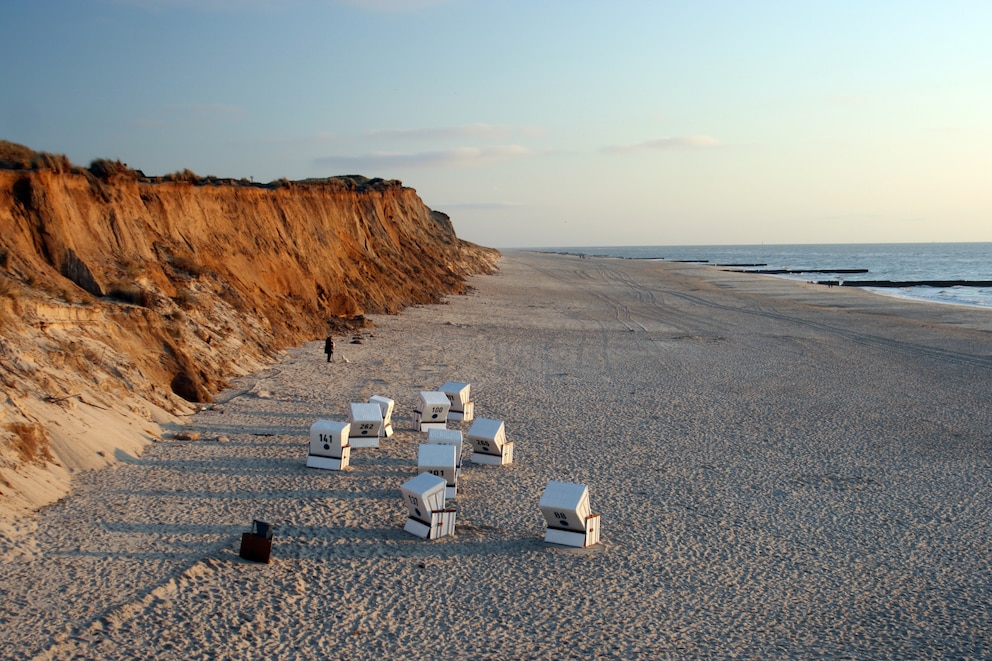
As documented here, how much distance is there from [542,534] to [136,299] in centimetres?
984

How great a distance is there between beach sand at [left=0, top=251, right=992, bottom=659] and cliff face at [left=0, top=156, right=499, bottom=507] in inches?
28.4

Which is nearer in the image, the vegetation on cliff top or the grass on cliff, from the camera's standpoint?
the grass on cliff

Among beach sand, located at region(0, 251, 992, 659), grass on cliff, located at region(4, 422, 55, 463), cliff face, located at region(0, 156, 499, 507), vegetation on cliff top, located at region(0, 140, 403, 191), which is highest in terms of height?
vegetation on cliff top, located at region(0, 140, 403, 191)

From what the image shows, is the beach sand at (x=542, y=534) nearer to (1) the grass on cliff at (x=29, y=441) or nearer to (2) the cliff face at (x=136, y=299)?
(1) the grass on cliff at (x=29, y=441)

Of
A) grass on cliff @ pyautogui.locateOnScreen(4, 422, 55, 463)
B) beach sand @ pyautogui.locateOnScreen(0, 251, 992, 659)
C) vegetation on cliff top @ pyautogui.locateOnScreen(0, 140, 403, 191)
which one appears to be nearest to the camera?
beach sand @ pyautogui.locateOnScreen(0, 251, 992, 659)

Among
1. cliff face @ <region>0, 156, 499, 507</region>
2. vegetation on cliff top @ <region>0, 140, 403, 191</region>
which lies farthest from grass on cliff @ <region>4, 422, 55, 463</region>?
vegetation on cliff top @ <region>0, 140, 403, 191</region>

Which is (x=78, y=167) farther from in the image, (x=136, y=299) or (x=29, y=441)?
(x=29, y=441)

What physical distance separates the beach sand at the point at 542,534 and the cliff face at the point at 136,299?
0.72m

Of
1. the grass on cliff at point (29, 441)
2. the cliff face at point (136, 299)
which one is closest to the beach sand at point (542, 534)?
the grass on cliff at point (29, 441)

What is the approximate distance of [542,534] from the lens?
8.84 m

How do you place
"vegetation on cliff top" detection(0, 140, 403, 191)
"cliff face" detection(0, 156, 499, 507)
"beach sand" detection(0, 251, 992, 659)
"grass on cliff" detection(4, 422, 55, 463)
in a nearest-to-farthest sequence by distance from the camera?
"beach sand" detection(0, 251, 992, 659)
"grass on cliff" detection(4, 422, 55, 463)
"cliff face" detection(0, 156, 499, 507)
"vegetation on cliff top" detection(0, 140, 403, 191)

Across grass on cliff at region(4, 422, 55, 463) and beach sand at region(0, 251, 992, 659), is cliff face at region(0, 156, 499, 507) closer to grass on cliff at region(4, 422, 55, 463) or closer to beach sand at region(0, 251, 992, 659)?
grass on cliff at region(4, 422, 55, 463)

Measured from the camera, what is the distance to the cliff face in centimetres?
993

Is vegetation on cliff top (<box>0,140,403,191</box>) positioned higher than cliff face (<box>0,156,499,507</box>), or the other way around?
vegetation on cliff top (<box>0,140,403,191</box>)
